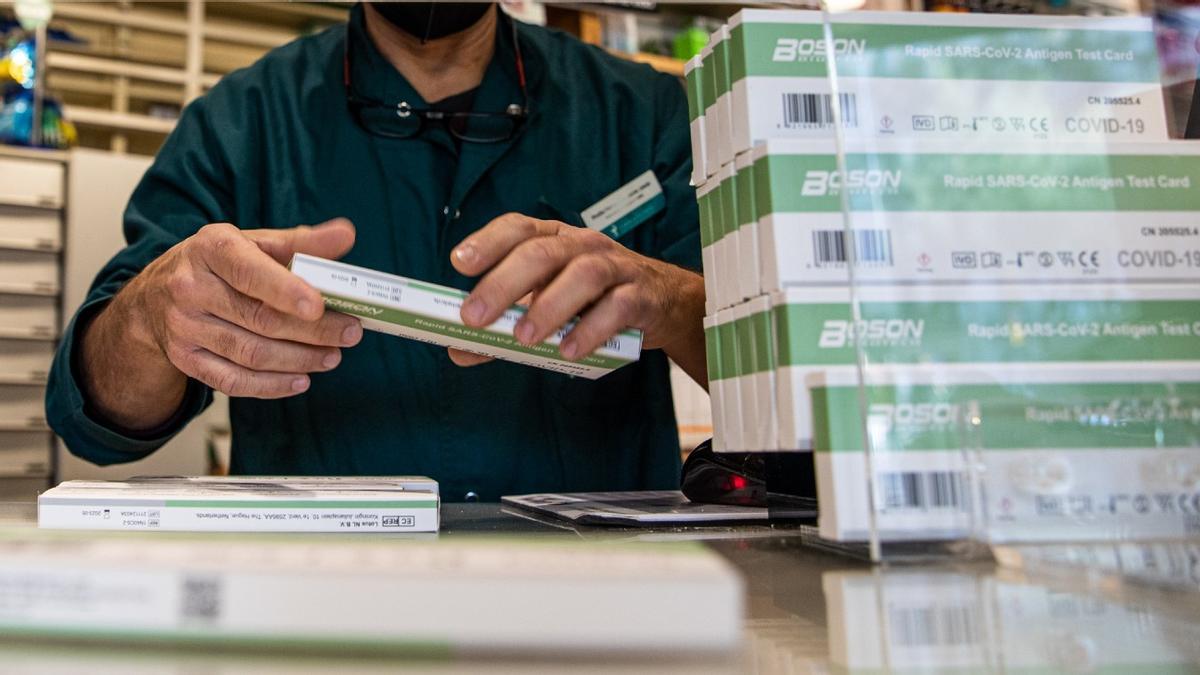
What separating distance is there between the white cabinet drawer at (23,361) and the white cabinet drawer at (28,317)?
32mm

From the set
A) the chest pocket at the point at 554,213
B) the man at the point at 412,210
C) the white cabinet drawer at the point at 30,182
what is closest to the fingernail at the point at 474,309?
the man at the point at 412,210

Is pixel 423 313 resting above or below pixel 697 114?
below

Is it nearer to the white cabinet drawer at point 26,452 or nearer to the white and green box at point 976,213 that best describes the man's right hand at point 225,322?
the white and green box at point 976,213

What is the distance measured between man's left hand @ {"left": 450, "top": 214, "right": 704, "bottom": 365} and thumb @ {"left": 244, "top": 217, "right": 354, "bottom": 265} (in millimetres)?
96

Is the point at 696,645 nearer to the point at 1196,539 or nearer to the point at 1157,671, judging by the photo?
the point at 1157,671

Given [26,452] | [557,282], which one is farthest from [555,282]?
[26,452]

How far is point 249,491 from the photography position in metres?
0.62

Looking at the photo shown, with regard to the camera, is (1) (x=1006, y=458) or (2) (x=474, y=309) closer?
(1) (x=1006, y=458)

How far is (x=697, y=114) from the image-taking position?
576 millimetres

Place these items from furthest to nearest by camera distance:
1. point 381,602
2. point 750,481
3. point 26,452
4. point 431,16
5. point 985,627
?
point 26,452 → point 431,16 → point 750,481 → point 985,627 → point 381,602

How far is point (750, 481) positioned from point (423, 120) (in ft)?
2.52

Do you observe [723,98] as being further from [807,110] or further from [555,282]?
[555,282]

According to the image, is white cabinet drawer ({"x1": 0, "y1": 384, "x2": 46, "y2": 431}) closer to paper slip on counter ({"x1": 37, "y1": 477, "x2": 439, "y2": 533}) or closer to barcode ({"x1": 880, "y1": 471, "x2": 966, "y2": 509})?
paper slip on counter ({"x1": 37, "y1": 477, "x2": 439, "y2": 533})

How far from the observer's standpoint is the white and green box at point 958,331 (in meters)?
0.45
